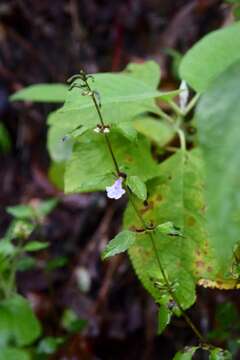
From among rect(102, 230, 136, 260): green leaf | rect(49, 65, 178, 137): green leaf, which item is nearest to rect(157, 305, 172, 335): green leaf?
rect(102, 230, 136, 260): green leaf

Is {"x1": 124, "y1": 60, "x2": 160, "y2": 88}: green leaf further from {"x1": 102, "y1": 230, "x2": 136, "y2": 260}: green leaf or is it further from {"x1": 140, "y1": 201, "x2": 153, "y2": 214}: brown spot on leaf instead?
{"x1": 102, "y1": 230, "x2": 136, "y2": 260}: green leaf

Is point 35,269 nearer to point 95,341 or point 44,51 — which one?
point 95,341

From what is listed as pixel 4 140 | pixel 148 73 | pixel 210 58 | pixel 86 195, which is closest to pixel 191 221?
pixel 210 58

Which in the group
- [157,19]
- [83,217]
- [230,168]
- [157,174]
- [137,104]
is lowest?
[230,168]

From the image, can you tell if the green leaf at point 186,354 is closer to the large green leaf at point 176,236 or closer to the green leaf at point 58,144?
the large green leaf at point 176,236

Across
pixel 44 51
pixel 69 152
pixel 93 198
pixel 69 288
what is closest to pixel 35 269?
pixel 69 288

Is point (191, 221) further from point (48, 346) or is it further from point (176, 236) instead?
point (48, 346)
